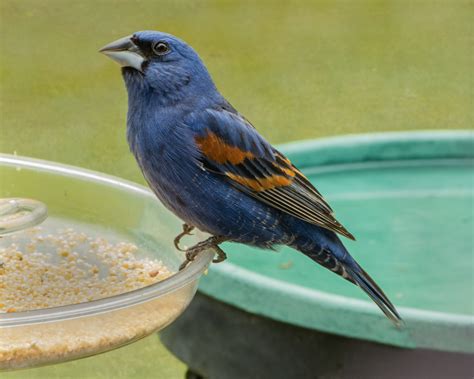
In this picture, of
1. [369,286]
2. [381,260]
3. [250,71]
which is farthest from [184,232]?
→ [250,71]

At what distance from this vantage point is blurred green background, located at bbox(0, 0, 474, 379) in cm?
502

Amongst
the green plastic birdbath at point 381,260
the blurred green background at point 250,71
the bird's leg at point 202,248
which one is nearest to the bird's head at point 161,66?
the bird's leg at point 202,248

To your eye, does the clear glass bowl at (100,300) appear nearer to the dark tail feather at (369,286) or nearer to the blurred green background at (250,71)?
the dark tail feather at (369,286)

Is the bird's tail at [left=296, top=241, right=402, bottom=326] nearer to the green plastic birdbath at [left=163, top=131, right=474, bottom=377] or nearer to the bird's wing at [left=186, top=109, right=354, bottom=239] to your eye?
the bird's wing at [left=186, top=109, right=354, bottom=239]

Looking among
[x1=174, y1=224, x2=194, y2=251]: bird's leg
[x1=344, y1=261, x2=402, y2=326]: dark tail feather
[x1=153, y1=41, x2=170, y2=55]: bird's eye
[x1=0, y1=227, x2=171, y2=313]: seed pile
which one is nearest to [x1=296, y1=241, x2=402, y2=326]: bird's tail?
[x1=344, y1=261, x2=402, y2=326]: dark tail feather

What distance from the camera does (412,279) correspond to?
370 centimetres

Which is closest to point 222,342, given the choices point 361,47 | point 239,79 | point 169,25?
point 169,25

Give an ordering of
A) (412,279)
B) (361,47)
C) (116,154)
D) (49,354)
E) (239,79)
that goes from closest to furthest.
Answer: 1. (49,354)
2. (412,279)
3. (116,154)
4. (239,79)
5. (361,47)

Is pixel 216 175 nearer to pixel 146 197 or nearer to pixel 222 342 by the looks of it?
pixel 146 197

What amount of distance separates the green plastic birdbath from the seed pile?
94cm

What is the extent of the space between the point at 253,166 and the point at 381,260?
7.32 ft

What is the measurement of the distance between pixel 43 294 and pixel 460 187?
3328 mm

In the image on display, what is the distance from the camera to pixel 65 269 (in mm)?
1491

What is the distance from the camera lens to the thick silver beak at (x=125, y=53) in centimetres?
139
